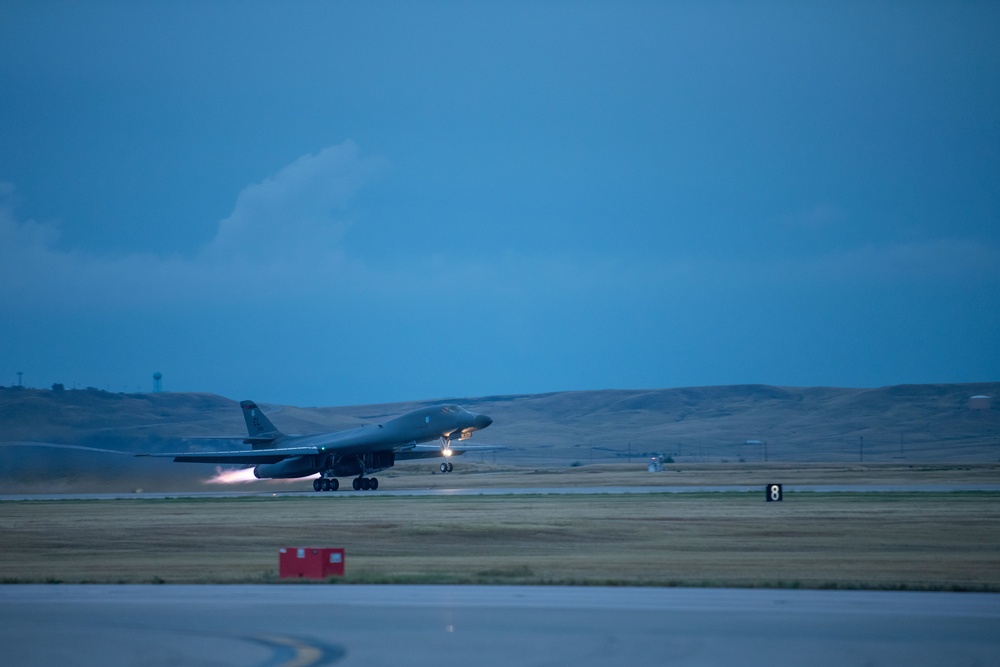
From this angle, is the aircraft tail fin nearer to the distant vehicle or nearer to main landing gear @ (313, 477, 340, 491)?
the distant vehicle

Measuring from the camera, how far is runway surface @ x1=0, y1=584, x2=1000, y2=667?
1230 cm

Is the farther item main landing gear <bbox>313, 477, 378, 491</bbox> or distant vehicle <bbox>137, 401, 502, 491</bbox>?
main landing gear <bbox>313, 477, 378, 491</bbox>

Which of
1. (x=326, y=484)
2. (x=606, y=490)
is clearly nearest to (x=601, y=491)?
(x=606, y=490)

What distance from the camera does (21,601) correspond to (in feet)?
58.2

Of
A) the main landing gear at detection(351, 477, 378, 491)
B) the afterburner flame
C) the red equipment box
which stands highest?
the afterburner flame

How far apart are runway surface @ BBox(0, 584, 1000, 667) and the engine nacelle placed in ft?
121

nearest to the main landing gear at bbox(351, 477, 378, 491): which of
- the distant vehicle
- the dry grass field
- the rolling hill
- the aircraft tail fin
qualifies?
the distant vehicle

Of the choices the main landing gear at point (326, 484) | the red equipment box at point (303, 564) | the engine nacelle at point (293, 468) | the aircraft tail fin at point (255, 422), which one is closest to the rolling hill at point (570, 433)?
the aircraft tail fin at point (255, 422)

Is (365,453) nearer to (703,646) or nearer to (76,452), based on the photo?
(76,452)

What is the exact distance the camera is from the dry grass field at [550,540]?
21016mm

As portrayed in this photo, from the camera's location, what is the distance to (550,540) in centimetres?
2939

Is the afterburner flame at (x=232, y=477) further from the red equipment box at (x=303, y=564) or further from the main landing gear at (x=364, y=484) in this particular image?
the red equipment box at (x=303, y=564)

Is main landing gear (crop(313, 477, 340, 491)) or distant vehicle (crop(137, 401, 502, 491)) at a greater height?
distant vehicle (crop(137, 401, 502, 491))

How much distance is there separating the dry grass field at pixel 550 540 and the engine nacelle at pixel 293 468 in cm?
974
